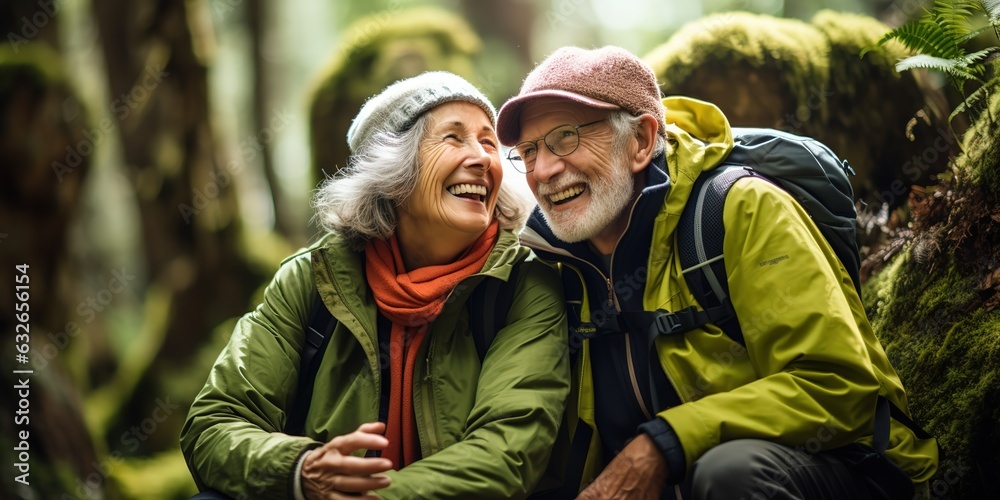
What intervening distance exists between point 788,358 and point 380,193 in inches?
71.8

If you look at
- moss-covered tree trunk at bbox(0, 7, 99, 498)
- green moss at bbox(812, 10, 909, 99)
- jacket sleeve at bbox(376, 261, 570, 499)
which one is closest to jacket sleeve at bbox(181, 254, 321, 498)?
jacket sleeve at bbox(376, 261, 570, 499)

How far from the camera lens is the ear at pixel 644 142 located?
10.6ft

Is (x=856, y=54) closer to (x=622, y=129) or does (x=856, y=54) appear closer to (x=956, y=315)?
(x=956, y=315)

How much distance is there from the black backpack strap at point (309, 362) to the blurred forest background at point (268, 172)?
3.60 ft

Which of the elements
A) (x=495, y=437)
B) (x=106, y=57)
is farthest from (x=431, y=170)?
(x=106, y=57)

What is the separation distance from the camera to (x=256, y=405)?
309cm

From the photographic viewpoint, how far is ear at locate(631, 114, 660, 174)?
10.6ft

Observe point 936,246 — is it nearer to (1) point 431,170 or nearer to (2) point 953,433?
(2) point 953,433

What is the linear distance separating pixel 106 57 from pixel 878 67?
7143 mm

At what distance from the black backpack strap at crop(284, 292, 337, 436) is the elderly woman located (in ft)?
0.12

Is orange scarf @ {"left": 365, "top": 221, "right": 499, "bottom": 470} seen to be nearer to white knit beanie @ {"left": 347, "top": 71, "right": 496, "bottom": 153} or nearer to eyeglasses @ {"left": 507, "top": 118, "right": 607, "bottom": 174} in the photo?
eyeglasses @ {"left": 507, "top": 118, "right": 607, "bottom": 174}

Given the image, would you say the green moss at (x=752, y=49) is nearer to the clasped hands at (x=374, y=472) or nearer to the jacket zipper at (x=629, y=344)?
the jacket zipper at (x=629, y=344)

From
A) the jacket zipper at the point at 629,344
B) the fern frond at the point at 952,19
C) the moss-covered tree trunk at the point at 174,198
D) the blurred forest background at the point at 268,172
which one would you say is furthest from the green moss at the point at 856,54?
the moss-covered tree trunk at the point at 174,198

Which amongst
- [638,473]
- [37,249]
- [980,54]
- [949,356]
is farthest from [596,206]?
[37,249]
